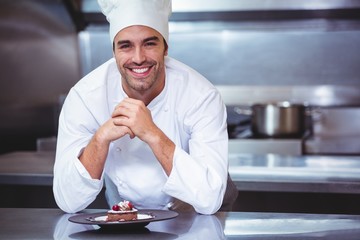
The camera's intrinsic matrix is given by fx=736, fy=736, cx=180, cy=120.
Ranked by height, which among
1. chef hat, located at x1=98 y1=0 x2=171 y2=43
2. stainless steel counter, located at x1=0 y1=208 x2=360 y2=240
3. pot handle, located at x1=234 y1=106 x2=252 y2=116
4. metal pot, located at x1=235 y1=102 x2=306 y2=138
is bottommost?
pot handle, located at x1=234 y1=106 x2=252 y2=116

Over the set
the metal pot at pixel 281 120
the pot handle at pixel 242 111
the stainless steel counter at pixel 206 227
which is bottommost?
the pot handle at pixel 242 111

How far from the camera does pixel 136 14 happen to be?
2203mm

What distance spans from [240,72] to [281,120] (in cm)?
75

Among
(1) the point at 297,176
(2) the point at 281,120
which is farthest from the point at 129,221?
(2) the point at 281,120

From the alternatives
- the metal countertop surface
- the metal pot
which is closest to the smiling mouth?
the metal countertop surface

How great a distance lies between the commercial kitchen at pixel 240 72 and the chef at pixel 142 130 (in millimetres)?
831

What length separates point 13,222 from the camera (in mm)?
1957

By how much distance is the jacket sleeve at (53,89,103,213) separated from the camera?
2.14m

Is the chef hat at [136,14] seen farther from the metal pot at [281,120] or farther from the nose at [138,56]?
the metal pot at [281,120]

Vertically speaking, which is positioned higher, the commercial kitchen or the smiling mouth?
the smiling mouth

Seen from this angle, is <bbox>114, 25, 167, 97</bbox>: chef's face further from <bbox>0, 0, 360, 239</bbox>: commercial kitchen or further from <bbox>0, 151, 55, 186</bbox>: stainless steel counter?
<bbox>0, 0, 360, 239</bbox>: commercial kitchen

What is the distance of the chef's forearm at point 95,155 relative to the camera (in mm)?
2127

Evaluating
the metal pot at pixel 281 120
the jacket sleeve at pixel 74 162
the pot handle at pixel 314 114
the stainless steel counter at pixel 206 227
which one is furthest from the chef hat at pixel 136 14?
the pot handle at pixel 314 114

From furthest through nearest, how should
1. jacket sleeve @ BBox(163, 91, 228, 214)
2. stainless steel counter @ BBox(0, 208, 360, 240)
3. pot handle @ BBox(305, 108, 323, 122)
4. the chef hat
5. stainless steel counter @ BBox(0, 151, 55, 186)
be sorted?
pot handle @ BBox(305, 108, 323, 122)
stainless steel counter @ BBox(0, 151, 55, 186)
the chef hat
jacket sleeve @ BBox(163, 91, 228, 214)
stainless steel counter @ BBox(0, 208, 360, 240)
